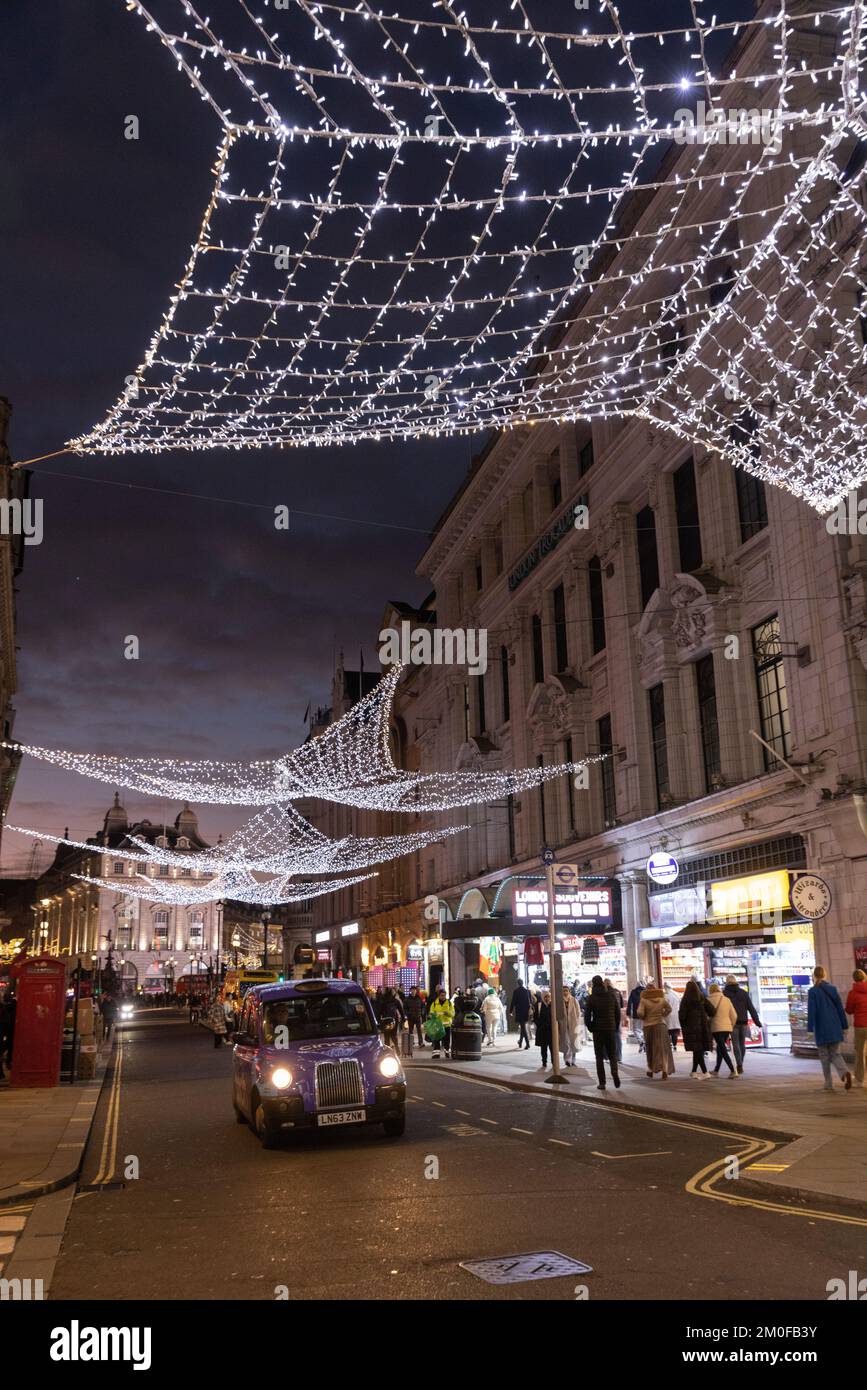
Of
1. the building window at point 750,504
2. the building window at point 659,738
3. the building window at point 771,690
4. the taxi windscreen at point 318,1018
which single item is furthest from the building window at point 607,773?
the taxi windscreen at point 318,1018

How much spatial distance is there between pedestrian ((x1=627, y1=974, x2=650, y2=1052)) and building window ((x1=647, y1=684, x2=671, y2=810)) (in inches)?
190

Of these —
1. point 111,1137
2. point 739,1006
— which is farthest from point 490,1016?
point 111,1137

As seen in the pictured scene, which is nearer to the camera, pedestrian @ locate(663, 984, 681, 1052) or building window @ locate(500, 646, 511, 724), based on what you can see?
pedestrian @ locate(663, 984, 681, 1052)

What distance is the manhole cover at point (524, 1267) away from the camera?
6445 millimetres

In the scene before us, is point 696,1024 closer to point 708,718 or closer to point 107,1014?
point 708,718

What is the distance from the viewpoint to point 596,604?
111 feet

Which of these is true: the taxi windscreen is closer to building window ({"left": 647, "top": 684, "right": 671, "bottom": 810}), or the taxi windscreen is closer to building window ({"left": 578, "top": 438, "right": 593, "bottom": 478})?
building window ({"left": 647, "top": 684, "right": 671, "bottom": 810})

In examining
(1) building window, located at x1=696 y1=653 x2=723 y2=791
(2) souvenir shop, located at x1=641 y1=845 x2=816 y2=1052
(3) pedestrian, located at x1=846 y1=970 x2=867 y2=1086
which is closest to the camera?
(3) pedestrian, located at x1=846 y1=970 x2=867 y2=1086

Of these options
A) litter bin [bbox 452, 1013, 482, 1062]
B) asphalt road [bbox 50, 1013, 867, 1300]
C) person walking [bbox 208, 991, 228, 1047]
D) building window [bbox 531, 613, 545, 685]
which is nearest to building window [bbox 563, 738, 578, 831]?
building window [bbox 531, 613, 545, 685]

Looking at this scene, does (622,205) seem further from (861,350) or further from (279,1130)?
(279,1130)

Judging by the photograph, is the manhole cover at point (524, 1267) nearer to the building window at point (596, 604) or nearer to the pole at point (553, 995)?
the pole at point (553, 995)

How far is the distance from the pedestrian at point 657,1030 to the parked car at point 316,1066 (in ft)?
21.6

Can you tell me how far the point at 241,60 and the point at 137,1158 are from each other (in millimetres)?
11103

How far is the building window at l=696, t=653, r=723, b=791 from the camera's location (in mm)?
25922
